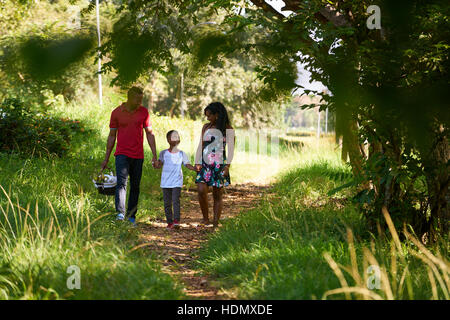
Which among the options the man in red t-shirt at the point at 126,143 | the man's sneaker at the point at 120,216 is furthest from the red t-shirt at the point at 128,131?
the man's sneaker at the point at 120,216

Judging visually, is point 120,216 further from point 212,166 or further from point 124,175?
point 212,166

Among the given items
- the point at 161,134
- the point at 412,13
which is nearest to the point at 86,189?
the point at 412,13

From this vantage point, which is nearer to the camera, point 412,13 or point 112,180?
point 412,13

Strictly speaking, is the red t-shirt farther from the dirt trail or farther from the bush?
the bush

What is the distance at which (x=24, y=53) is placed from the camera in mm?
1248

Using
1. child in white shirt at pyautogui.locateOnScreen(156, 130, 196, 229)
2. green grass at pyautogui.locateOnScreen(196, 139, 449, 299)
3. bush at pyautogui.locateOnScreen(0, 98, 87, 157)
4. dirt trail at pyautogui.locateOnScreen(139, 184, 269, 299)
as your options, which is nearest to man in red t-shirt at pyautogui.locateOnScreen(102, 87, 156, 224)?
→ child in white shirt at pyautogui.locateOnScreen(156, 130, 196, 229)

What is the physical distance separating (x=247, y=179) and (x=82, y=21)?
37.2 feet

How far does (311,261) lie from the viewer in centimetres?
348

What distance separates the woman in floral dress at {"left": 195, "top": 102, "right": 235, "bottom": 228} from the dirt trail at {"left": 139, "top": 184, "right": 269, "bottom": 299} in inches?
22.1

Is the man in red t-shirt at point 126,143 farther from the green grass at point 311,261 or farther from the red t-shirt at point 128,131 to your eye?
the green grass at point 311,261

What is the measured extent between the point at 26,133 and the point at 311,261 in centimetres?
668

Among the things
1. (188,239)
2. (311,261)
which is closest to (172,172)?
(188,239)

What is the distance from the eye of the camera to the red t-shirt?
5.68 metres
